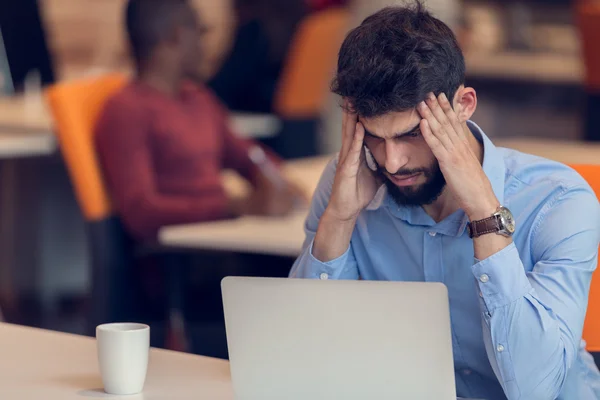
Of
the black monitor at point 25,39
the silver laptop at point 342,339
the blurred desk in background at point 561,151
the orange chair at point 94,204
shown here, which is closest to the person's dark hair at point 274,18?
the black monitor at point 25,39

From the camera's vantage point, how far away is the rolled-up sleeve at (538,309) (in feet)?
4.98

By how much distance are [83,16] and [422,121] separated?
487cm

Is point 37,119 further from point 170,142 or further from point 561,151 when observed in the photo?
point 561,151

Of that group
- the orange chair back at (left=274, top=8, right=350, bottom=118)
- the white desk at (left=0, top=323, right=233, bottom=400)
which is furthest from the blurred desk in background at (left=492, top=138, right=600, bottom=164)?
the orange chair back at (left=274, top=8, right=350, bottom=118)

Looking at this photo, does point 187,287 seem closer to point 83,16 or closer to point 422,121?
point 422,121

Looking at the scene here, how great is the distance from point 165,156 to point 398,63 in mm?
1668

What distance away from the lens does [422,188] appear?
165 cm

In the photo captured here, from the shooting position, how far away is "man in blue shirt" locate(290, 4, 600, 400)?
5.02 ft

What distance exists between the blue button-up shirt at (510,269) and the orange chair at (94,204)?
1157 mm

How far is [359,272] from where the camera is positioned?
1.82 meters

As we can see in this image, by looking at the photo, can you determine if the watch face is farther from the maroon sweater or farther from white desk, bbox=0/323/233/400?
the maroon sweater

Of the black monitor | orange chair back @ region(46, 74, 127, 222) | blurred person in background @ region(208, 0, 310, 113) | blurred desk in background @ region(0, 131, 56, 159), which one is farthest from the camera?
blurred person in background @ region(208, 0, 310, 113)

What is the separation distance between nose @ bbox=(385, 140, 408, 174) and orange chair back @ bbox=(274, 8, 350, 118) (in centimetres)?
329

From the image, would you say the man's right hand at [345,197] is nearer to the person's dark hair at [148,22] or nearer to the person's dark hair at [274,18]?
the person's dark hair at [148,22]
